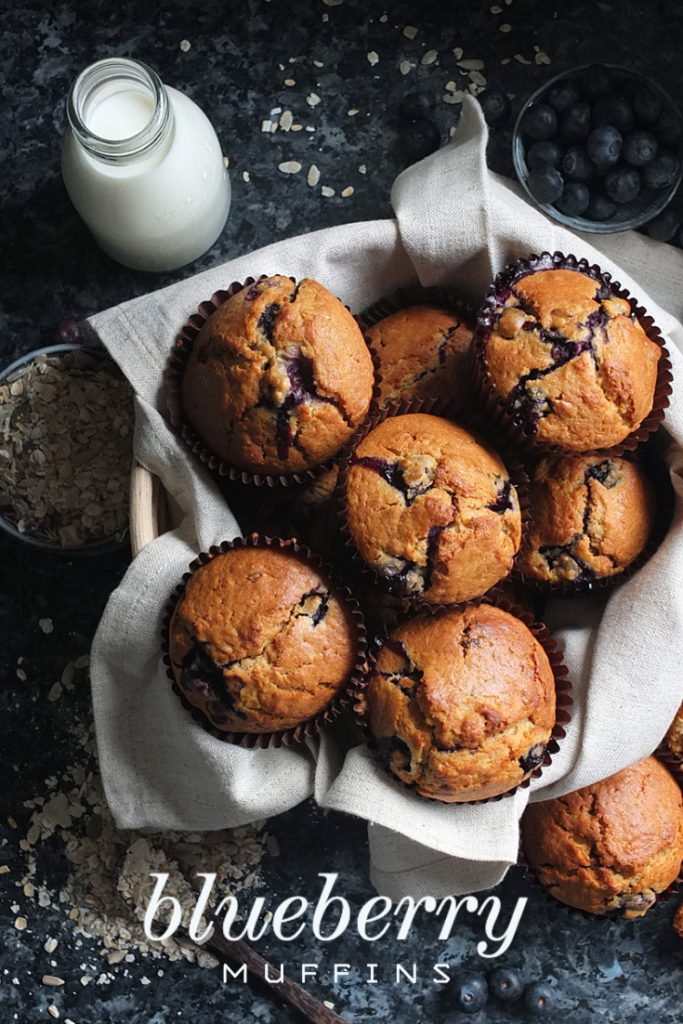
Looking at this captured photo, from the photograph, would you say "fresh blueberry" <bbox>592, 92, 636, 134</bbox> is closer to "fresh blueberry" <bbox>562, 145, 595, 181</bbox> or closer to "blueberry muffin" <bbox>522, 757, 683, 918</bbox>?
"fresh blueberry" <bbox>562, 145, 595, 181</bbox>

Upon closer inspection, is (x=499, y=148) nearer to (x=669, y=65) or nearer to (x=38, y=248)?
(x=669, y=65)

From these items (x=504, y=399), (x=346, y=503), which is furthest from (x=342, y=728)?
(x=504, y=399)

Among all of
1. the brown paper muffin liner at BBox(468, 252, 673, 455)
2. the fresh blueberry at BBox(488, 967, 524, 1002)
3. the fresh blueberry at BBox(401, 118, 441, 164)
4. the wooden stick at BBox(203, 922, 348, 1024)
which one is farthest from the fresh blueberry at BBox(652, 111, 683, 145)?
the wooden stick at BBox(203, 922, 348, 1024)

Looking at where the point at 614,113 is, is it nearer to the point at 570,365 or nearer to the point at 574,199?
the point at 574,199

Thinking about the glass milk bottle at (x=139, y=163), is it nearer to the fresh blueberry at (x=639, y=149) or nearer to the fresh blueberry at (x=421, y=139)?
the fresh blueberry at (x=421, y=139)

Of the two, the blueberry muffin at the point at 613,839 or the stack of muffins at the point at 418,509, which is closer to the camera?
the stack of muffins at the point at 418,509

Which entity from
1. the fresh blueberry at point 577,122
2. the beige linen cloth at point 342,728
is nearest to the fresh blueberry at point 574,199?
the fresh blueberry at point 577,122
